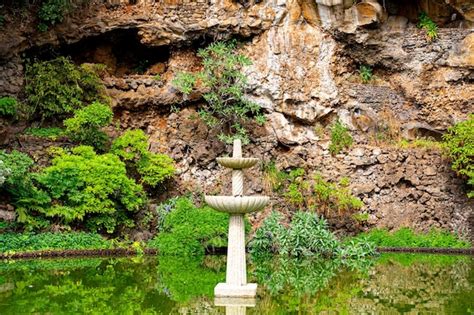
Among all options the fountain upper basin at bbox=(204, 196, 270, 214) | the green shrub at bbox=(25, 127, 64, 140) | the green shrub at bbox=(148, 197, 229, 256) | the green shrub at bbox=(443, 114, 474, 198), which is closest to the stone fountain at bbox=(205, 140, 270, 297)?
the fountain upper basin at bbox=(204, 196, 270, 214)

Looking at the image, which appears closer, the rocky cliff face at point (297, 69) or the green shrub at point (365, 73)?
the rocky cliff face at point (297, 69)

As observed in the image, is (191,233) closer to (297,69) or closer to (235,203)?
(235,203)

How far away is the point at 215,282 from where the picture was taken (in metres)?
12.7

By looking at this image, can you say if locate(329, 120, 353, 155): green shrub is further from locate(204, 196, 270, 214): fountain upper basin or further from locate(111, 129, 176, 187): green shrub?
locate(204, 196, 270, 214): fountain upper basin

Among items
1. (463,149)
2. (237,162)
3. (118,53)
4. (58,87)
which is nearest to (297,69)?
(463,149)

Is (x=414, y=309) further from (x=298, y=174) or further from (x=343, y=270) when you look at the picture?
(x=298, y=174)

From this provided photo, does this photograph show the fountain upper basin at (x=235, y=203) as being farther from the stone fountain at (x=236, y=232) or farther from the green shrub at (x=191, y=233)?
the green shrub at (x=191, y=233)

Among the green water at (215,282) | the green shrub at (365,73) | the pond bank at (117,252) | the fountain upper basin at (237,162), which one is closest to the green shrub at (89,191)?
the pond bank at (117,252)

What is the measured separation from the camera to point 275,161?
20609mm

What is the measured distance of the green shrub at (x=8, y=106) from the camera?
61.6 feet

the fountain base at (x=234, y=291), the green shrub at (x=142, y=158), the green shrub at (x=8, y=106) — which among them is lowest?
the fountain base at (x=234, y=291)

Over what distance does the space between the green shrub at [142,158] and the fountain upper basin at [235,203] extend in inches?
299

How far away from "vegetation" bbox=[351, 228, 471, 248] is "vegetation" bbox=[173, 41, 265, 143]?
179 inches

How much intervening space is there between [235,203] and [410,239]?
8.37 m
